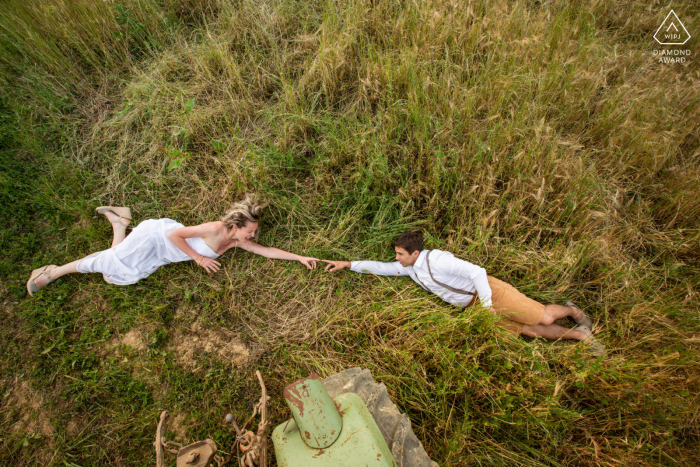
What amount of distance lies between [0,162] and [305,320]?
3.91m

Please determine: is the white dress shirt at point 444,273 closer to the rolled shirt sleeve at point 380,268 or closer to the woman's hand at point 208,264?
the rolled shirt sleeve at point 380,268

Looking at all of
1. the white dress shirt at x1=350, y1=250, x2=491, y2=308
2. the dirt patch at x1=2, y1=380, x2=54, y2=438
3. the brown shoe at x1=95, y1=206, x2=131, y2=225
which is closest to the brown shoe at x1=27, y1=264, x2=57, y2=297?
the brown shoe at x1=95, y1=206, x2=131, y2=225

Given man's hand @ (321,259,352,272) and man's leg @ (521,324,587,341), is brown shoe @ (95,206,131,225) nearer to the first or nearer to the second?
man's hand @ (321,259,352,272)

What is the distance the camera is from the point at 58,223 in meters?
3.41

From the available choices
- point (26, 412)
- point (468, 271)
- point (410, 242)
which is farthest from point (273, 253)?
point (26, 412)

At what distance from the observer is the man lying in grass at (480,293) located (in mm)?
2752

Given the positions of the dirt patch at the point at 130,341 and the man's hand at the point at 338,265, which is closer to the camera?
the dirt patch at the point at 130,341

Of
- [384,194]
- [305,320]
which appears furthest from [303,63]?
[305,320]

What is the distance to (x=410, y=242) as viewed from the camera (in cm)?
280

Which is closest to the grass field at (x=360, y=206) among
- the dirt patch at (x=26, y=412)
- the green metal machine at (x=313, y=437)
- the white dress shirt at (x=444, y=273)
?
the dirt patch at (x=26, y=412)

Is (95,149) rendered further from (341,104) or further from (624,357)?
(624,357)

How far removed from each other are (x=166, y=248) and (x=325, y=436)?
2.49 m

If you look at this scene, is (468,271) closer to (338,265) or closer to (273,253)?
(338,265)

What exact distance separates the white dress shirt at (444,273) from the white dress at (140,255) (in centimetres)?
173
